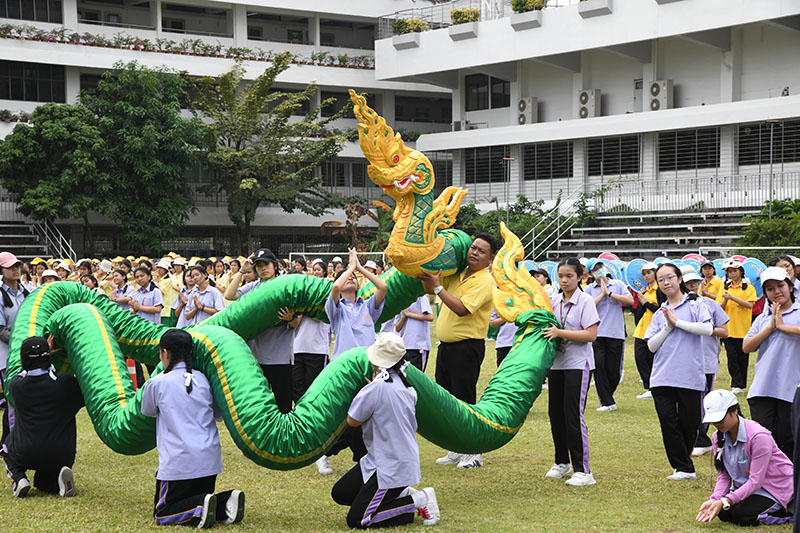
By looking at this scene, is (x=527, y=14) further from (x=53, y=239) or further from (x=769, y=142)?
(x=53, y=239)

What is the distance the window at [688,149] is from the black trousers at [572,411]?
24156mm

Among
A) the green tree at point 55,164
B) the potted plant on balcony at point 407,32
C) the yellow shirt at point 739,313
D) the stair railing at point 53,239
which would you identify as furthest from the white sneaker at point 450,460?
the potted plant on balcony at point 407,32

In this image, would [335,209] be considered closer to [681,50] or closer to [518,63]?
[518,63]

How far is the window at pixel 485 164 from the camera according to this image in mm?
35250

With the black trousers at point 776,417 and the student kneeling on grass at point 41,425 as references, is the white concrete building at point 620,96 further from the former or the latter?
the student kneeling on grass at point 41,425

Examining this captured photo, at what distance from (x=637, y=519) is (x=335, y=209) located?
3058 centimetres

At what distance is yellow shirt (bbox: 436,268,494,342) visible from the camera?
305 inches

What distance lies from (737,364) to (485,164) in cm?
2444

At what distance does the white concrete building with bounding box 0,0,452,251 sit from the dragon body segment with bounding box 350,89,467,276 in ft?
88.0

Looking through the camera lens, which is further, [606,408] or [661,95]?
[661,95]

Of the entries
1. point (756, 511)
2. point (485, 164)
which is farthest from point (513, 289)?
point (485, 164)

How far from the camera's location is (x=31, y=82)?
108 feet

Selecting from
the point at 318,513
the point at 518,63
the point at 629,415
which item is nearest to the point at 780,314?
the point at 318,513

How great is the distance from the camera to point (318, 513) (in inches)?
260
